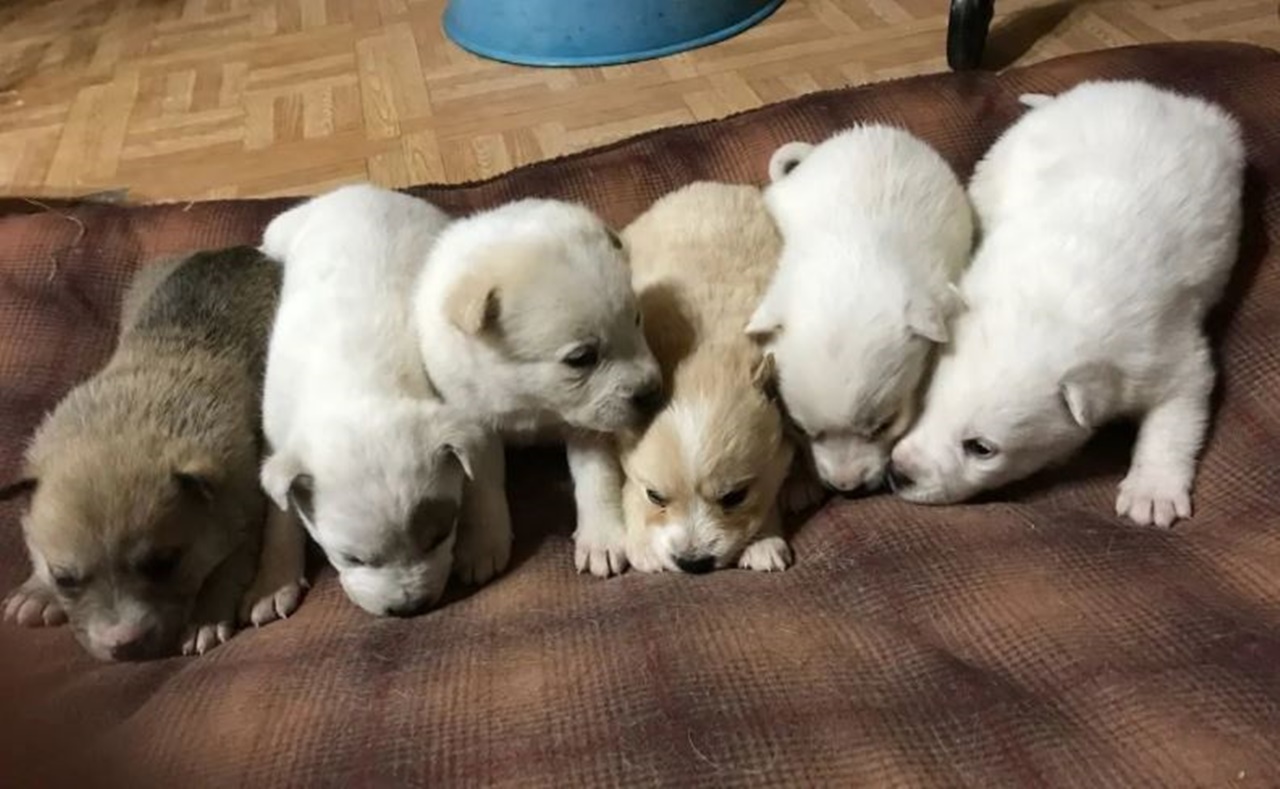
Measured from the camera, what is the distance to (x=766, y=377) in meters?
2.22

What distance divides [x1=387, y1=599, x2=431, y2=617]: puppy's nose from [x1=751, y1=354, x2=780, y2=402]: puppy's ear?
2.22 feet

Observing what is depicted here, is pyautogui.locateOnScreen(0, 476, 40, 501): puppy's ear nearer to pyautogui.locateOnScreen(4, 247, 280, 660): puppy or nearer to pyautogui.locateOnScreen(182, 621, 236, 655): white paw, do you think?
pyautogui.locateOnScreen(4, 247, 280, 660): puppy

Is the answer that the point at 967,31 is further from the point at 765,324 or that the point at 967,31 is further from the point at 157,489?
the point at 157,489

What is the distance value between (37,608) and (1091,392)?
74.1 inches

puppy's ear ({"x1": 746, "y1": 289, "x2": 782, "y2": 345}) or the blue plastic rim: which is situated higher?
puppy's ear ({"x1": 746, "y1": 289, "x2": 782, "y2": 345})

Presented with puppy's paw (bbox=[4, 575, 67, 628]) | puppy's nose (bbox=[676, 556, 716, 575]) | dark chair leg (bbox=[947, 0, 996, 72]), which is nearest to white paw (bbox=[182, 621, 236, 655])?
puppy's paw (bbox=[4, 575, 67, 628])

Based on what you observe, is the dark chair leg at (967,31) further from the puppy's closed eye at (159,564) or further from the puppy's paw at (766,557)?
the puppy's closed eye at (159,564)

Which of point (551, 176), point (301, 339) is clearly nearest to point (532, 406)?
point (301, 339)

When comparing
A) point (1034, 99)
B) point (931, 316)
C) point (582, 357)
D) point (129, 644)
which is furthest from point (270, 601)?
point (1034, 99)

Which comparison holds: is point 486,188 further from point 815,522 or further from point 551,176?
point 815,522

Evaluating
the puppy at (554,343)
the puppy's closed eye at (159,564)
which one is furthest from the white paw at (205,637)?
the puppy at (554,343)

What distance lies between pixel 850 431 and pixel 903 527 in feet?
0.66

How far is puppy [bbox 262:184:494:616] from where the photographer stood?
2.04 m

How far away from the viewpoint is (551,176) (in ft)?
10.1
